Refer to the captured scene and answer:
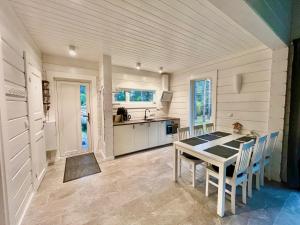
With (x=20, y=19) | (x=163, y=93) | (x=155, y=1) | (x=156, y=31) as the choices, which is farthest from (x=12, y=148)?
(x=163, y=93)

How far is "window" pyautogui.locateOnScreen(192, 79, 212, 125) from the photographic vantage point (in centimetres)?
420

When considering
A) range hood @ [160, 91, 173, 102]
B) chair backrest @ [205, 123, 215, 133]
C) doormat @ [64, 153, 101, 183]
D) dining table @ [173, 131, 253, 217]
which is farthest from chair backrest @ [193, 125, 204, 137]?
doormat @ [64, 153, 101, 183]

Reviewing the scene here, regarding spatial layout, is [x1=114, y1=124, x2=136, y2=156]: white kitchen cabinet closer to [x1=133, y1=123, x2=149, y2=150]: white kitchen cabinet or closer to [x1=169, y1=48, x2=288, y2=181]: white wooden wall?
[x1=133, y1=123, x2=149, y2=150]: white kitchen cabinet

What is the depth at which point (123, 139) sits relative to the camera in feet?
11.7

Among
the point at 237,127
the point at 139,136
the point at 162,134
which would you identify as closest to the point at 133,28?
the point at 139,136

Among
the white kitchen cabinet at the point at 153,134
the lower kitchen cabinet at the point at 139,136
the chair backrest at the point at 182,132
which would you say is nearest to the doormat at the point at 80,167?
the lower kitchen cabinet at the point at 139,136

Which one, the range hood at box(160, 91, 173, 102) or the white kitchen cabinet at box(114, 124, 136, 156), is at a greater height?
the range hood at box(160, 91, 173, 102)

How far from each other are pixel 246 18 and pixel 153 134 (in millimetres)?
3250

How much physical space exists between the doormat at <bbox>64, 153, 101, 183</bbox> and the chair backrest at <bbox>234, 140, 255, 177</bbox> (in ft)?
8.08

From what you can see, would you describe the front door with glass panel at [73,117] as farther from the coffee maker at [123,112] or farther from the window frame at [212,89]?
the window frame at [212,89]

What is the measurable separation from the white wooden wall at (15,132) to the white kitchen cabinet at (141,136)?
7.26 feet

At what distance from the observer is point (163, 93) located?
461 cm

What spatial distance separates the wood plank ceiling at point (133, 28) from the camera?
155 cm

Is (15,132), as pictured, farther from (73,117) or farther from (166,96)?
(166,96)
